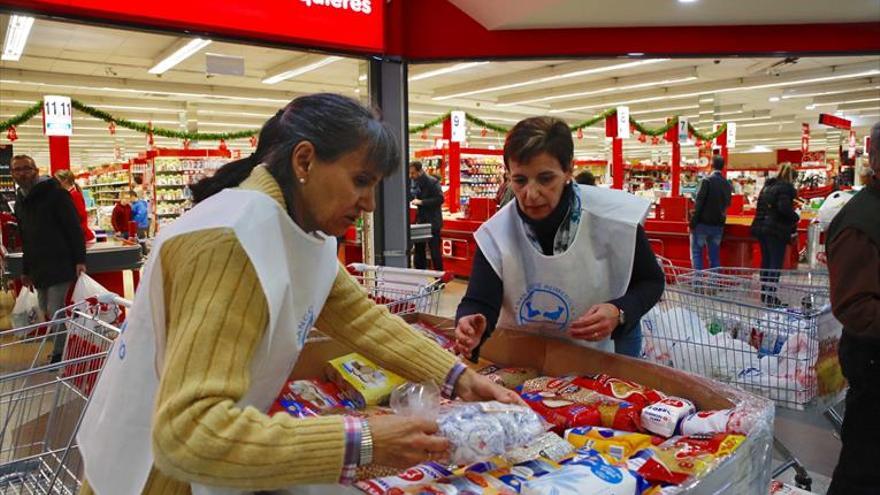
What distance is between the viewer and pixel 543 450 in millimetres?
1366

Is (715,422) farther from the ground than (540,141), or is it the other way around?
(540,141)

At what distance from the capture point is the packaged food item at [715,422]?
1.41m

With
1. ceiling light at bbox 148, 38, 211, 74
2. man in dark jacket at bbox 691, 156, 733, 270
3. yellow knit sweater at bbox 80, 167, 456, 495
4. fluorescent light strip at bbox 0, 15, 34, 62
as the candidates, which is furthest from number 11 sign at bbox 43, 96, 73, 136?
yellow knit sweater at bbox 80, 167, 456, 495

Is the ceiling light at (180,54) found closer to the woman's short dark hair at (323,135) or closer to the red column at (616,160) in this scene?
the red column at (616,160)

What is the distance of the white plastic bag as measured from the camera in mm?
6047

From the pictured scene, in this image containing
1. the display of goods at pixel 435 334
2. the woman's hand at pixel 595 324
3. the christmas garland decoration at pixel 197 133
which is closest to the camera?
the woman's hand at pixel 595 324

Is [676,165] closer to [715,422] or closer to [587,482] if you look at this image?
[715,422]

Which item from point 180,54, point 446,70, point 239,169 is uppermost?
point 446,70

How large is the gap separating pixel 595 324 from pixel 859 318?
0.96 m

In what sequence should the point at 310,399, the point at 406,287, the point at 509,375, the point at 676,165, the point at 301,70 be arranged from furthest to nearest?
the point at 676,165, the point at 301,70, the point at 406,287, the point at 509,375, the point at 310,399

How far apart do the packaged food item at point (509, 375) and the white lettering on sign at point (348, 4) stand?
Answer: 323 cm

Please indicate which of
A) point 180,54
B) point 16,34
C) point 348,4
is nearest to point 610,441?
point 348,4

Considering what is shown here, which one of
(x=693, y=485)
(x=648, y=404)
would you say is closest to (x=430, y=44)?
(x=648, y=404)

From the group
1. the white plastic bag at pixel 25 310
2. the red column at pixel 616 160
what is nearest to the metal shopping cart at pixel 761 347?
the white plastic bag at pixel 25 310
